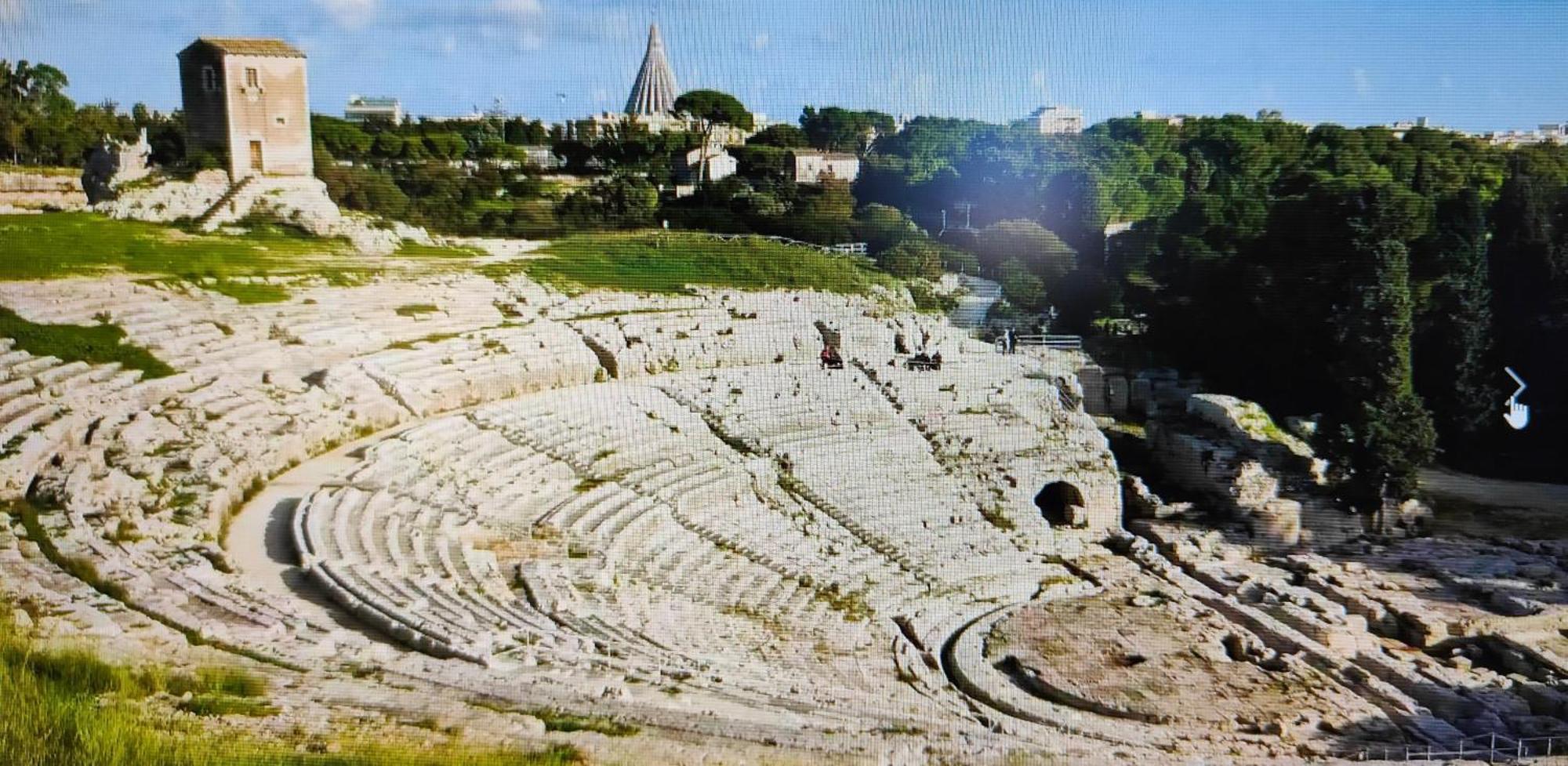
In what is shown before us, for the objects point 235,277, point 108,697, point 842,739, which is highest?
point 235,277

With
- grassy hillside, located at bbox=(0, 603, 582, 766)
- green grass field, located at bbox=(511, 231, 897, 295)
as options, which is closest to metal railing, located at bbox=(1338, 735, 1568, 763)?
grassy hillside, located at bbox=(0, 603, 582, 766)

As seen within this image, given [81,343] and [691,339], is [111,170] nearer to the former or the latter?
[81,343]

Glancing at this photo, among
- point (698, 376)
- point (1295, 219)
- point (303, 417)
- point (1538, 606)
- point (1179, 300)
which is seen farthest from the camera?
point (1179, 300)

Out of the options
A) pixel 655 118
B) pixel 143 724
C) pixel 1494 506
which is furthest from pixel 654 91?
pixel 143 724

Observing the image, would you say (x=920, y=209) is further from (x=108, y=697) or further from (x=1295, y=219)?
(x=108, y=697)

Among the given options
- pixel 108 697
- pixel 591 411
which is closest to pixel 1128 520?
pixel 591 411

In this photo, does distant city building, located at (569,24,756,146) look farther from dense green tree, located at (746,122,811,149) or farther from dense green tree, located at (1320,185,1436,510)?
dense green tree, located at (1320,185,1436,510)

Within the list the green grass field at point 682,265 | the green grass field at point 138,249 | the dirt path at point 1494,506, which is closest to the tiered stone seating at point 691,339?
the green grass field at point 682,265
